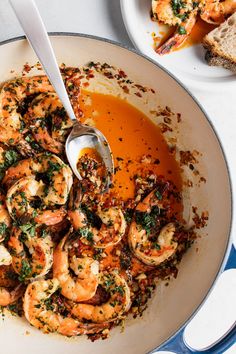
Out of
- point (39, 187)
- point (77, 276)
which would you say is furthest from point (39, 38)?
point (77, 276)

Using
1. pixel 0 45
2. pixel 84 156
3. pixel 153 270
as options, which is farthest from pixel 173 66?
pixel 153 270

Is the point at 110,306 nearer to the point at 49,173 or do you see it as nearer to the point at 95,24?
the point at 49,173

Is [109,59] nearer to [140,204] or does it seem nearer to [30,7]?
[30,7]

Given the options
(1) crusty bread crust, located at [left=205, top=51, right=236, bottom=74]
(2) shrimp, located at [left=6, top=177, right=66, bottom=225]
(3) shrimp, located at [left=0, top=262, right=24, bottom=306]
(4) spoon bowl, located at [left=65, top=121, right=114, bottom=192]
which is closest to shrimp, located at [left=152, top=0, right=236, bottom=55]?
(1) crusty bread crust, located at [left=205, top=51, right=236, bottom=74]

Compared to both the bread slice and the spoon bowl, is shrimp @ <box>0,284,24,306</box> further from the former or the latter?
the bread slice

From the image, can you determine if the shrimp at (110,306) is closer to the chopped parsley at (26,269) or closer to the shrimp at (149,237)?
the shrimp at (149,237)
